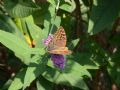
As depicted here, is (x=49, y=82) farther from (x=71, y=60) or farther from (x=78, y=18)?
(x=78, y=18)

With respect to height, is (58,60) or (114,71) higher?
(58,60)

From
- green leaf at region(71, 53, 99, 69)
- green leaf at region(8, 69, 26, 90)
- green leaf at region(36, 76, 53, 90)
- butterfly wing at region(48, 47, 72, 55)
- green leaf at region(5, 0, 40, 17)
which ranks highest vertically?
green leaf at region(5, 0, 40, 17)

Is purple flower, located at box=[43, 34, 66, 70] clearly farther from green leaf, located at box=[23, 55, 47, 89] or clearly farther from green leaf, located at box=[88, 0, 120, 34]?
green leaf, located at box=[88, 0, 120, 34]

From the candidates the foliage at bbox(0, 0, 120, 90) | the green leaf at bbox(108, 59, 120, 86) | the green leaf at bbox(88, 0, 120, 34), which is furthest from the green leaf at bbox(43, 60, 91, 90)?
the green leaf at bbox(108, 59, 120, 86)

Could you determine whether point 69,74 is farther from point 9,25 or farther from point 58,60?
point 9,25

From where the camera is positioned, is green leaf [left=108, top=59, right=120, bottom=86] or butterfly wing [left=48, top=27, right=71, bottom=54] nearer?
butterfly wing [left=48, top=27, right=71, bottom=54]

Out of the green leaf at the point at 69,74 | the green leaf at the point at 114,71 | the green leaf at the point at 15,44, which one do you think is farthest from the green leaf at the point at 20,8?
the green leaf at the point at 114,71

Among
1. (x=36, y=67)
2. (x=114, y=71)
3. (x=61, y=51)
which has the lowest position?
(x=114, y=71)

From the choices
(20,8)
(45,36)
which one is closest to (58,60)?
(45,36)
